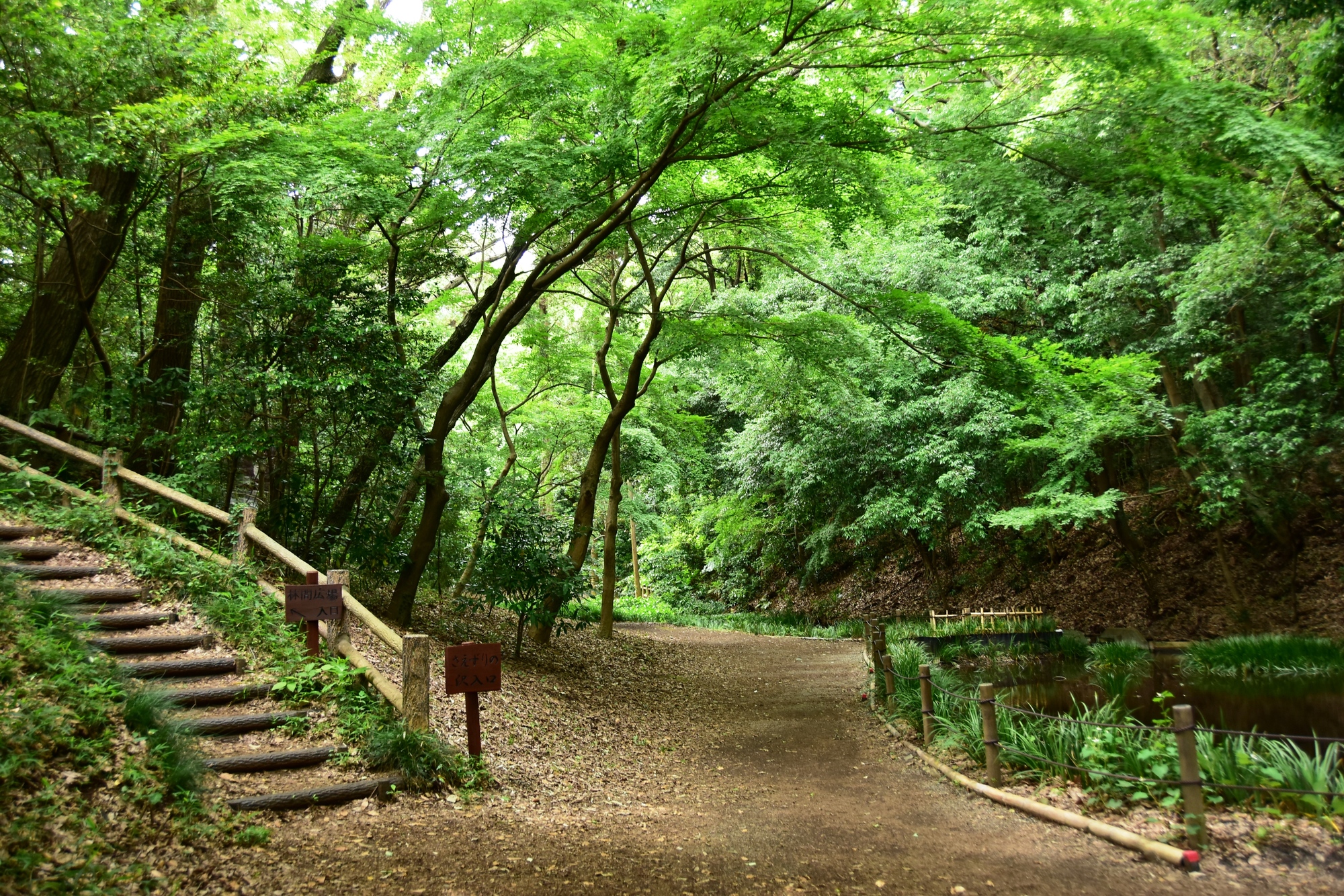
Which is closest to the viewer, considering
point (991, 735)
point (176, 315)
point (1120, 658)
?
point (991, 735)

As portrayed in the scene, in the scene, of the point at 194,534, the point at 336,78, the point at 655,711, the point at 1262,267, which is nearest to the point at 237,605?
the point at 194,534

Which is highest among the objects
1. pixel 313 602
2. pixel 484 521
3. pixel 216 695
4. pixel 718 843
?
pixel 484 521

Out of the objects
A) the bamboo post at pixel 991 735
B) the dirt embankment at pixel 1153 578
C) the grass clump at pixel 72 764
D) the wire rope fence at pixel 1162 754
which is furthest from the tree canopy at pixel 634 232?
the bamboo post at pixel 991 735

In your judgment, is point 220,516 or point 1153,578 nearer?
point 220,516

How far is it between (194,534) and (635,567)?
1913 centimetres

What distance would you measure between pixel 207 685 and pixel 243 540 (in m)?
1.87

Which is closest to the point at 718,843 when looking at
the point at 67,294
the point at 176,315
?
the point at 176,315

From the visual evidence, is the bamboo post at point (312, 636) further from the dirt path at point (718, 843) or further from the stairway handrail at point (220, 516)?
the dirt path at point (718, 843)

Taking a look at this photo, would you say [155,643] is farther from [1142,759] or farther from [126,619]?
[1142,759]

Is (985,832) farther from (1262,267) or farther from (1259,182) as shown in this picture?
(1262,267)

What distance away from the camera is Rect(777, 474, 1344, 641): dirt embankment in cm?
1371

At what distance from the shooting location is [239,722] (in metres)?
5.38

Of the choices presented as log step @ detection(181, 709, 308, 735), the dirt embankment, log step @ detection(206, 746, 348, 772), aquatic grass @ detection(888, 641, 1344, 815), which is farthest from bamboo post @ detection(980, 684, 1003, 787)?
the dirt embankment

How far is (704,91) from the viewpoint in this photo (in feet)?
22.1
